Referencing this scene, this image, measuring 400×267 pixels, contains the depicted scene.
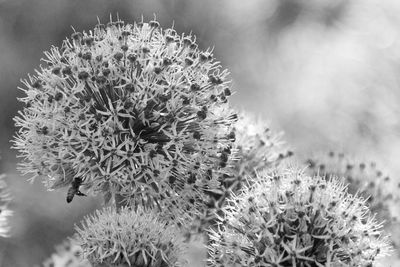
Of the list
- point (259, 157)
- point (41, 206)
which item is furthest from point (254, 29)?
point (259, 157)

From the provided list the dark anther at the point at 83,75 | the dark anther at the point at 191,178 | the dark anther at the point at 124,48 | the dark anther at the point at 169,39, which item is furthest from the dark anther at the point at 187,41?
the dark anther at the point at 191,178

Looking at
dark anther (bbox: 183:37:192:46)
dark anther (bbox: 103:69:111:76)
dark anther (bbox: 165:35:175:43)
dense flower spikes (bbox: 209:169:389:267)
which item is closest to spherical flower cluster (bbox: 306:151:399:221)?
dense flower spikes (bbox: 209:169:389:267)

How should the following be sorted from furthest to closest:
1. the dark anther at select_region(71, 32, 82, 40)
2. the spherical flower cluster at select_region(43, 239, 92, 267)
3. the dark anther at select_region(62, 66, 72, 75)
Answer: the spherical flower cluster at select_region(43, 239, 92, 267) < the dark anther at select_region(71, 32, 82, 40) < the dark anther at select_region(62, 66, 72, 75)

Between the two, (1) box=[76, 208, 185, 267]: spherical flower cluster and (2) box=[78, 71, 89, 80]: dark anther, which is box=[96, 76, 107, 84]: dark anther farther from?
(1) box=[76, 208, 185, 267]: spherical flower cluster

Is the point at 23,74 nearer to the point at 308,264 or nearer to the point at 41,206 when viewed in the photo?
the point at 41,206

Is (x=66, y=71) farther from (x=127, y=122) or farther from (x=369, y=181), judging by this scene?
(x=369, y=181)
